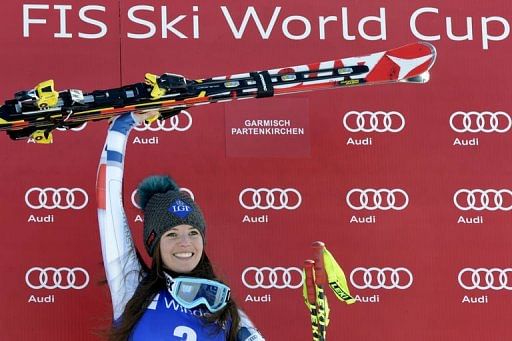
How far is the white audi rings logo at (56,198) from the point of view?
9.84ft

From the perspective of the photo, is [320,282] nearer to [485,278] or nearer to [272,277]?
[272,277]

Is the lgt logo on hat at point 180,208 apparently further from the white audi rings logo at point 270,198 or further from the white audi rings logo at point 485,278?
the white audi rings logo at point 485,278

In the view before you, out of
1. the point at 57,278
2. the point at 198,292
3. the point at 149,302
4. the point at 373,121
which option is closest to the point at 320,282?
the point at 198,292

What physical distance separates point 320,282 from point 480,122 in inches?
41.8

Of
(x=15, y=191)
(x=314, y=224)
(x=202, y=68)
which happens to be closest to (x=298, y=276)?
(x=314, y=224)

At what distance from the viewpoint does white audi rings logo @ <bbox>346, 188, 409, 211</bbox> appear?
10.3 feet

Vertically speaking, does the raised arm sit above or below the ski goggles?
above

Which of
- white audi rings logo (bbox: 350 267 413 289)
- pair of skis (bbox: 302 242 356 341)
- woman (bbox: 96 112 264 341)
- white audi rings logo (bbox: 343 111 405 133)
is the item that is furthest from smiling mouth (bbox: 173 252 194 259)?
white audi rings logo (bbox: 343 111 405 133)

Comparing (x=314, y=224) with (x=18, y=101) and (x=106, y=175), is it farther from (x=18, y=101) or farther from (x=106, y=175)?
(x=18, y=101)

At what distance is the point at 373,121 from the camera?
320 cm

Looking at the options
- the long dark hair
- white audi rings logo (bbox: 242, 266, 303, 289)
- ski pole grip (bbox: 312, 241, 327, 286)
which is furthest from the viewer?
white audi rings logo (bbox: 242, 266, 303, 289)

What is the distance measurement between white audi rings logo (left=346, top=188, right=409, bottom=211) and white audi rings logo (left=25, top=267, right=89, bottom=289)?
983 millimetres

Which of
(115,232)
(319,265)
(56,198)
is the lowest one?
(319,265)

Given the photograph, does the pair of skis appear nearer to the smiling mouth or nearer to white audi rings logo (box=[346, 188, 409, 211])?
the smiling mouth
